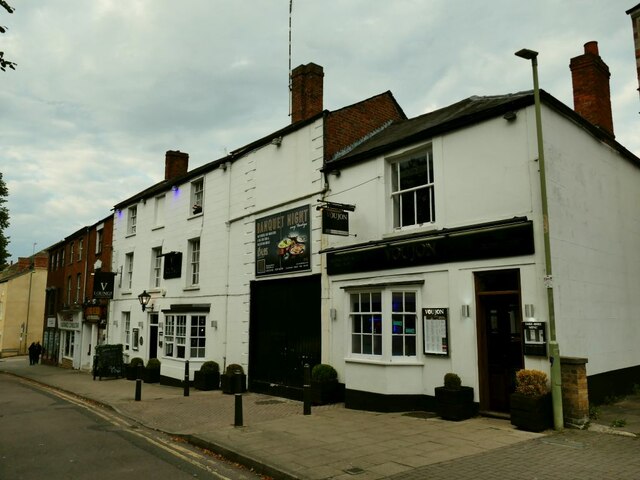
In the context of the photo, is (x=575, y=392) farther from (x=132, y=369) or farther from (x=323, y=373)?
(x=132, y=369)

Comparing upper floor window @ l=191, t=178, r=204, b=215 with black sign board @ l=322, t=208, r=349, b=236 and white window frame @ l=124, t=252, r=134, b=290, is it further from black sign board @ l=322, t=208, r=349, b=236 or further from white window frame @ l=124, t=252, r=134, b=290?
black sign board @ l=322, t=208, r=349, b=236

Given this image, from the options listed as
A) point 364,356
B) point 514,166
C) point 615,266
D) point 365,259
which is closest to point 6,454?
point 364,356

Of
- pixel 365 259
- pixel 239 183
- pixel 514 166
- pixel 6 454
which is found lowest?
pixel 6 454

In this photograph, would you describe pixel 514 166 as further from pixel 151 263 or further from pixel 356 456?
pixel 151 263

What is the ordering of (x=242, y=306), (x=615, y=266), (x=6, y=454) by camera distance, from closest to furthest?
(x=6, y=454), (x=615, y=266), (x=242, y=306)

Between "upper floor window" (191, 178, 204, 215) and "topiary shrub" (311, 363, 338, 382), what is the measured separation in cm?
1039

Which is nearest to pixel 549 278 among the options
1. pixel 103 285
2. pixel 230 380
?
pixel 230 380

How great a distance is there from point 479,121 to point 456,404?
6.15 m

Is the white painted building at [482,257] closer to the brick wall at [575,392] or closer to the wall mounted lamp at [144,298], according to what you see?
the brick wall at [575,392]

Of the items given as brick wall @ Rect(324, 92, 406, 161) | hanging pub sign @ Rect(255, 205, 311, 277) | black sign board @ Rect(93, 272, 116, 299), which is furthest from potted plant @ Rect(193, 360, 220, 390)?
black sign board @ Rect(93, 272, 116, 299)

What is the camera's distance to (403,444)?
325 inches

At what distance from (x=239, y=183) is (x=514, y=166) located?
1102 centimetres

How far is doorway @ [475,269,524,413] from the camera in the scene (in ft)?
32.9

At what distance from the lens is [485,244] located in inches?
405
